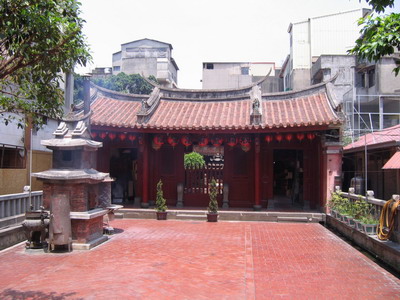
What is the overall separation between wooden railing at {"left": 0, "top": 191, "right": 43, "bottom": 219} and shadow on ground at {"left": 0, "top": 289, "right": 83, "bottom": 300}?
364cm

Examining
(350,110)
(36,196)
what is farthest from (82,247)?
(350,110)

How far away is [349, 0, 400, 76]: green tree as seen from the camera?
447 cm

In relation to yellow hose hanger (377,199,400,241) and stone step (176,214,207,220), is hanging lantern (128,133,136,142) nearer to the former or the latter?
stone step (176,214,207,220)

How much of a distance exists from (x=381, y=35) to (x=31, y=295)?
19.0 ft

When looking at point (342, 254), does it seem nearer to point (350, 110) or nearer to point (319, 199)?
point (319, 199)

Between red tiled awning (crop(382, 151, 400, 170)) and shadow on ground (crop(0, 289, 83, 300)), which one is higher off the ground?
red tiled awning (crop(382, 151, 400, 170))

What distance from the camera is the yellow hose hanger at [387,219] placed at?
7.56m

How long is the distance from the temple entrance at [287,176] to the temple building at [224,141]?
0.32 metres

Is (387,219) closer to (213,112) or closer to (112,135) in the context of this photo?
(213,112)

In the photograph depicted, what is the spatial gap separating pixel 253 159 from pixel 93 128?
596cm

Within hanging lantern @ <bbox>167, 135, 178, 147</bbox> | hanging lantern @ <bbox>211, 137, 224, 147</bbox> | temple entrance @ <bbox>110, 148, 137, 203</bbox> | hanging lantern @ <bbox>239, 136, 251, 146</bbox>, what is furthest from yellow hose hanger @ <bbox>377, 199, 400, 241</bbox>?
temple entrance @ <bbox>110, 148, 137, 203</bbox>

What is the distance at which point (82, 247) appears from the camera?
848 cm

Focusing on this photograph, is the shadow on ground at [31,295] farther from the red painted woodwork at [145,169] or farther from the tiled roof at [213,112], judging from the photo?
the red painted woodwork at [145,169]

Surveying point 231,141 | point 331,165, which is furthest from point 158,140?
point 331,165
